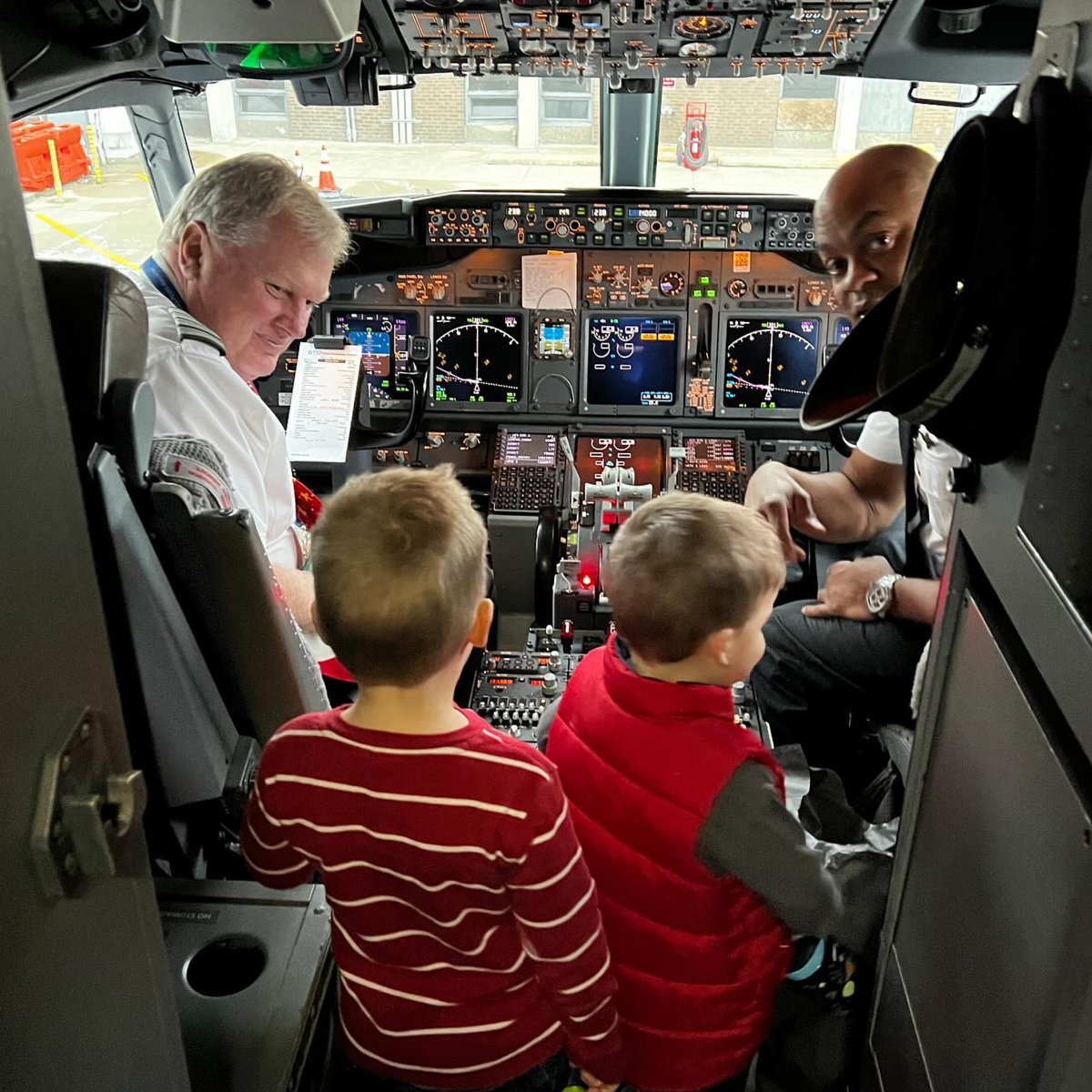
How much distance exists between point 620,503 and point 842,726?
93cm

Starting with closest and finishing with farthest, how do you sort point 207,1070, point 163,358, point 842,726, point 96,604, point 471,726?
point 96,604, point 471,726, point 207,1070, point 163,358, point 842,726

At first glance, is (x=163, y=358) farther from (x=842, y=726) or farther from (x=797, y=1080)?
(x=842, y=726)

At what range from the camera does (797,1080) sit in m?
1.43

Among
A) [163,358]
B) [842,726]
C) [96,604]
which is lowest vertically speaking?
[842,726]

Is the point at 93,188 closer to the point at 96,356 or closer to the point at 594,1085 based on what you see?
the point at 96,356

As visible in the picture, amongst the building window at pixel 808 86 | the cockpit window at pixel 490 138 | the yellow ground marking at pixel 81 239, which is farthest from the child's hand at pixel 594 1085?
the yellow ground marking at pixel 81 239

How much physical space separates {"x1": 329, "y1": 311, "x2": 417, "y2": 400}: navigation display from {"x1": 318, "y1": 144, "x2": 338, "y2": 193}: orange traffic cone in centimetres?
67

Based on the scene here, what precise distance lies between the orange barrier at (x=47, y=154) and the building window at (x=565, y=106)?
5.67 ft

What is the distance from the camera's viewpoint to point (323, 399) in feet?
10.00

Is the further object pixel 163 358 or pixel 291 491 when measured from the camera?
pixel 291 491

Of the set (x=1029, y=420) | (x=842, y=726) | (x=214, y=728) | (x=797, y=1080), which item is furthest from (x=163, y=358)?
(x=842, y=726)

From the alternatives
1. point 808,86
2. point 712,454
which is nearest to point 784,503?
point 712,454

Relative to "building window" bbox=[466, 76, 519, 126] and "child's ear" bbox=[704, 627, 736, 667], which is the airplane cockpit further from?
"building window" bbox=[466, 76, 519, 126]

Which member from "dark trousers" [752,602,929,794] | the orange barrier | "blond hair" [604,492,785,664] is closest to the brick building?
the orange barrier
